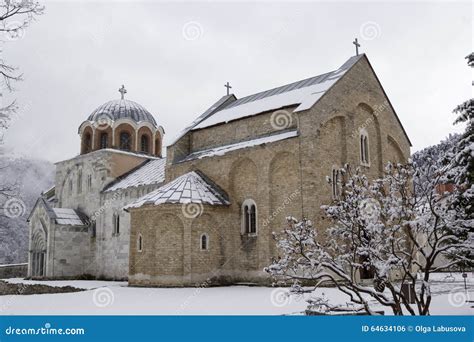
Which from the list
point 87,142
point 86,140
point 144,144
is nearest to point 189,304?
point 144,144

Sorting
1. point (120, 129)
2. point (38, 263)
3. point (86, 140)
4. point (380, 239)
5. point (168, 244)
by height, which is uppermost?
point (120, 129)

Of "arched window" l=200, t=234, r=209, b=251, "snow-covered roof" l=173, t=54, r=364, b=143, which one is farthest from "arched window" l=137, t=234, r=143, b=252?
"snow-covered roof" l=173, t=54, r=364, b=143

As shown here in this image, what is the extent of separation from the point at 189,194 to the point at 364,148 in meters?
9.00

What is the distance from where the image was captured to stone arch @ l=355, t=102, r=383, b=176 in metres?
23.1

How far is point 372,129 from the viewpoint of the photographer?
2373 cm

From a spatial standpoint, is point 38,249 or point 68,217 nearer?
point 38,249

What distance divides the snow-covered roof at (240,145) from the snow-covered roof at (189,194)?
158 cm

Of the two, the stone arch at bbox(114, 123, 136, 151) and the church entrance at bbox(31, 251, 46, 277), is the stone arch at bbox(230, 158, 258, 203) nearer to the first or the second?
the stone arch at bbox(114, 123, 136, 151)

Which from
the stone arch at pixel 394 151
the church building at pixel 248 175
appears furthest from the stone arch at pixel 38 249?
the stone arch at pixel 394 151

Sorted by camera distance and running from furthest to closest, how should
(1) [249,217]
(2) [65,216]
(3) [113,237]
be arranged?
(2) [65,216], (3) [113,237], (1) [249,217]

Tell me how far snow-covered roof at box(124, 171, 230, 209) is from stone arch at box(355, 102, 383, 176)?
306 inches

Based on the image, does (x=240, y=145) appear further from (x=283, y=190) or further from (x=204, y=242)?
(x=204, y=242)

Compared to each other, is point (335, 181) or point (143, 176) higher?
point (143, 176)

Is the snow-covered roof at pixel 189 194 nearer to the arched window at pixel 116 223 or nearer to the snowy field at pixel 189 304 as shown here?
the snowy field at pixel 189 304
